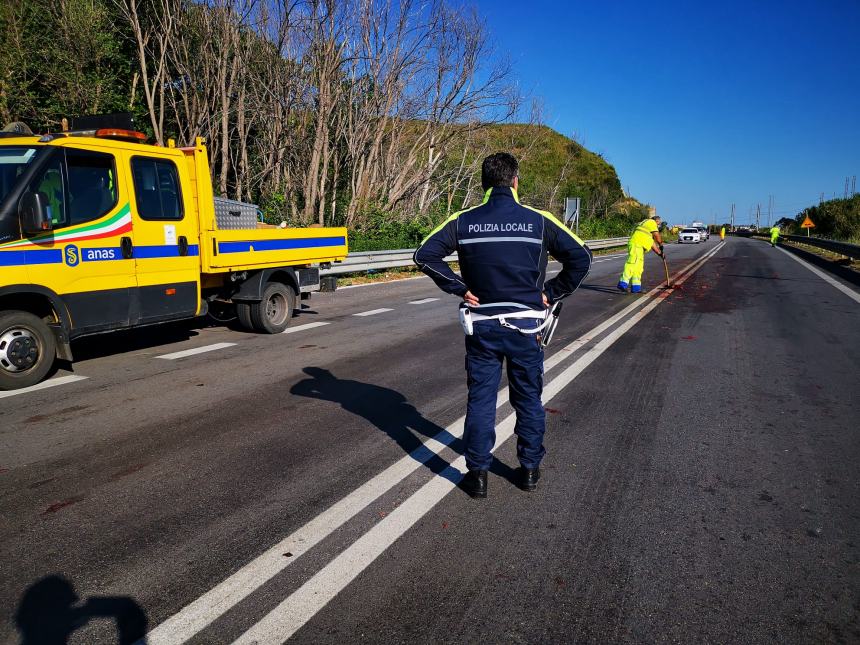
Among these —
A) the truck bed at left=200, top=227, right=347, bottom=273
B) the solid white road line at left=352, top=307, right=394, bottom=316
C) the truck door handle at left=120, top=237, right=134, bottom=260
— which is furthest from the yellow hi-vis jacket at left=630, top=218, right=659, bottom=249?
the truck door handle at left=120, top=237, right=134, bottom=260

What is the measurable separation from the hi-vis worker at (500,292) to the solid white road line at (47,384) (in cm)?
434

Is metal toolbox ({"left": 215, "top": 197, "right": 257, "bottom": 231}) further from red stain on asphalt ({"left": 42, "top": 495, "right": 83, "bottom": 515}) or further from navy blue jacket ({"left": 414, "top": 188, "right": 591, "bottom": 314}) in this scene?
navy blue jacket ({"left": 414, "top": 188, "right": 591, "bottom": 314})

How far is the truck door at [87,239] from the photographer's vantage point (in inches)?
231

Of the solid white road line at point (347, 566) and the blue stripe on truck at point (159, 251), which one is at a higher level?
the blue stripe on truck at point (159, 251)

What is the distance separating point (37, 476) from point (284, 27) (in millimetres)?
16428

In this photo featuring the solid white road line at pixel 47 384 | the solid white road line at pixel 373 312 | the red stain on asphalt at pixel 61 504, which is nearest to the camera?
the red stain on asphalt at pixel 61 504

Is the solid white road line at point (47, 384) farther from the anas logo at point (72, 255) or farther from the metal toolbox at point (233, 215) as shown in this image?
the metal toolbox at point (233, 215)

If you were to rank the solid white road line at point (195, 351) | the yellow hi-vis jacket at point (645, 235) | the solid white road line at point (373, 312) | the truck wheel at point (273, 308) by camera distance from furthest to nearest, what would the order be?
the yellow hi-vis jacket at point (645, 235), the solid white road line at point (373, 312), the truck wheel at point (273, 308), the solid white road line at point (195, 351)

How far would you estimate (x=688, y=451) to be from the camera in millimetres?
4391

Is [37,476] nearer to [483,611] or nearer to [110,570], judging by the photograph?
[110,570]

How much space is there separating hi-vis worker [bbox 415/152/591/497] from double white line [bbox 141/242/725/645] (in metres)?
0.45

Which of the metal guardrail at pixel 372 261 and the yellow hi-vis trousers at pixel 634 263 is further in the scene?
the metal guardrail at pixel 372 261

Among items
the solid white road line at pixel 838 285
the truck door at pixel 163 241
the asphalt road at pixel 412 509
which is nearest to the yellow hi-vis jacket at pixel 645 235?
the solid white road line at pixel 838 285

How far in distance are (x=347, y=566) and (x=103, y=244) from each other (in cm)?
491
